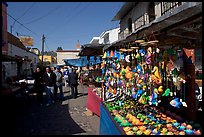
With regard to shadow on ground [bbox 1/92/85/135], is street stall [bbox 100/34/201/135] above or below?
above

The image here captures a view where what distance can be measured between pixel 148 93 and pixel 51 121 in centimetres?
381

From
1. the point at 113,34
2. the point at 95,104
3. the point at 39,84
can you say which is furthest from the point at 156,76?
the point at 113,34

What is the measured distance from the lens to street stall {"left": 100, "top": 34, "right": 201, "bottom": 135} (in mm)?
3675

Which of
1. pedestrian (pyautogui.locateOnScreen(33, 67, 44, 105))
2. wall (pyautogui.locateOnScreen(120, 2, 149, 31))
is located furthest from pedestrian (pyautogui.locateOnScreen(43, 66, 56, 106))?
wall (pyautogui.locateOnScreen(120, 2, 149, 31))

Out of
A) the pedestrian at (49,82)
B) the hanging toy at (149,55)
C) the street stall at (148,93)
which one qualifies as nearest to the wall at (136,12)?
the pedestrian at (49,82)

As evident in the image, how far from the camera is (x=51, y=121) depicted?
667cm

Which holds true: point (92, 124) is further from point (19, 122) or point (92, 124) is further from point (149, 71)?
point (149, 71)

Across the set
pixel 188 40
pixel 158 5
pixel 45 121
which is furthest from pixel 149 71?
pixel 158 5

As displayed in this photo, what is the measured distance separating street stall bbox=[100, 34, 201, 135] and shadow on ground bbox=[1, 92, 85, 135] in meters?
1.49

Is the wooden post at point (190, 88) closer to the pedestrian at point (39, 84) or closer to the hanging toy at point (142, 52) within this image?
the hanging toy at point (142, 52)

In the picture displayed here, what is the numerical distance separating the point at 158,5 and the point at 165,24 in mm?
8886

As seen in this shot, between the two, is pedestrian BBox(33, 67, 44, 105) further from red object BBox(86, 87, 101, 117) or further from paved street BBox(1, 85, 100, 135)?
red object BBox(86, 87, 101, 117)

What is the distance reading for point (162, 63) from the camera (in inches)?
167

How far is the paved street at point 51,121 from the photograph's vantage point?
5625 millimetres
